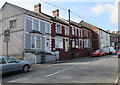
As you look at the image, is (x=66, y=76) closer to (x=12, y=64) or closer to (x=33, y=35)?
(x=12, y=64)

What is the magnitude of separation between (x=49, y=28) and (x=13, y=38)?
7025mm

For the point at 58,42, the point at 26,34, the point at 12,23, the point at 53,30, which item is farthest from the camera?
the point at 58,42

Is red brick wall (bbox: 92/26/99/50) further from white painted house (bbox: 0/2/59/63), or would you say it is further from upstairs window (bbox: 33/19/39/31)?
upstairs window (bbox: 33/19/39/31)

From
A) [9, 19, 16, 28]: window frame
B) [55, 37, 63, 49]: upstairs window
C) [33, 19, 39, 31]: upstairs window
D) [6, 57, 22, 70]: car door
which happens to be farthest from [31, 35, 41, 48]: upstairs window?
[6, 57, 22, 70]: car door

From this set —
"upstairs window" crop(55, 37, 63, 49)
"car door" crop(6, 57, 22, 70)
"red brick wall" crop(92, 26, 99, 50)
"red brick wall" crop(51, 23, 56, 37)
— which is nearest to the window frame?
"red brick wall" crop(51, 23, 56, 37)

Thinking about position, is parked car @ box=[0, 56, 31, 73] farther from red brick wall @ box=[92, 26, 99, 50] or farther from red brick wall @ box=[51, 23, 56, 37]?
red brick wall @ box=[92, 26, 99, 50]

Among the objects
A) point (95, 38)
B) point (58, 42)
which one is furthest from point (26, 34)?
point (95, 38)

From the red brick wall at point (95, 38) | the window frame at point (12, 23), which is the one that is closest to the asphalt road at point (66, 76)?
the window frame at point (12, 23)

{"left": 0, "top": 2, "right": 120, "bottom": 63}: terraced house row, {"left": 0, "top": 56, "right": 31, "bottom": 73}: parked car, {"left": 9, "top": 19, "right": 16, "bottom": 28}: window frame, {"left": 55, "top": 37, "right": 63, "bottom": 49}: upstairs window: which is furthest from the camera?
{"left": 55, "top": 37, "right": 63, "bottom": 49}: upstairs window

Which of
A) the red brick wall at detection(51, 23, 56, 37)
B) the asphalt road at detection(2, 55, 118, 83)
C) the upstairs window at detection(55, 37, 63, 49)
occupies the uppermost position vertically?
the red brick wall at detection(51, 23, 56, 37)

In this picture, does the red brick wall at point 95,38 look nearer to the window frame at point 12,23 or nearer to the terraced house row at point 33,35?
the terraced house row at point 33,35

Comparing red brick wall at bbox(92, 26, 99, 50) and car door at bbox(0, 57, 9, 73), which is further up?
red brick wall at bbox(92, 26, 99, 50)

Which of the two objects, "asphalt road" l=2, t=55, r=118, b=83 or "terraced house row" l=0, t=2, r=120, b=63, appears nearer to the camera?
"asphalt road" l=2, t=55, r=118, b=83

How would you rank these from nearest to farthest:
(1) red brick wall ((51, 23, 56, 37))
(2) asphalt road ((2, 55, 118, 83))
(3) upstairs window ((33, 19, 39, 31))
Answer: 1. (2) asphalt road ((2, 55, 118, 83))
2. (3) upstairs window ((33, 19, 39, 31))
3. (1) red brick wall ((51, 23, 56, 37))
